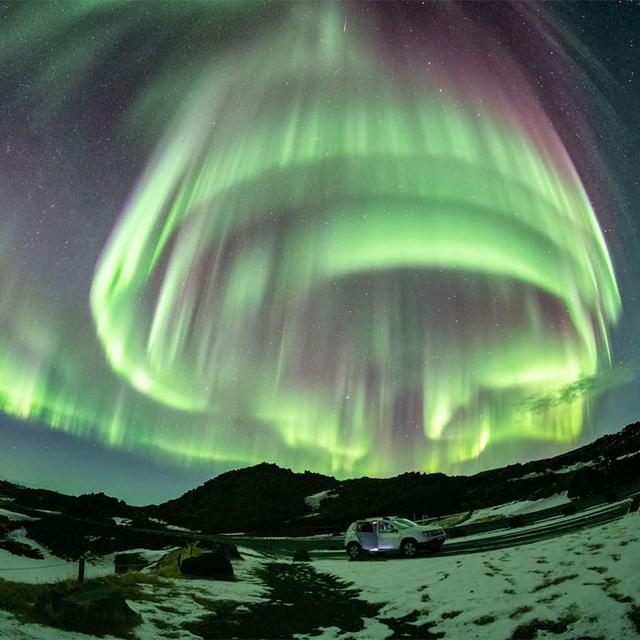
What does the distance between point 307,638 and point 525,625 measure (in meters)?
4.43

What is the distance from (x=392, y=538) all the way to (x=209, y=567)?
889 cm

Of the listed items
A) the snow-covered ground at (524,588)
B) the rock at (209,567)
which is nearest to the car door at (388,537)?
the snow-covered ground at (524,588)

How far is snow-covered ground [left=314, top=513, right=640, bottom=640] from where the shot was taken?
9.80 m

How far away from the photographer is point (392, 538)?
23.9 m

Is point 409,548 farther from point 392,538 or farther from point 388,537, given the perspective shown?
point 388,537

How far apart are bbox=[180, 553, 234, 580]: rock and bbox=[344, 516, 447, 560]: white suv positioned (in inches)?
306

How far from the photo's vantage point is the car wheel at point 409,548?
75.5 feet

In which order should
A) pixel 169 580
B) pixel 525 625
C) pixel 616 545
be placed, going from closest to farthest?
pixel 525 625, pixel 616 545, pixel 169 580

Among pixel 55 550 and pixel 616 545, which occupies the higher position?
pixel 616 545

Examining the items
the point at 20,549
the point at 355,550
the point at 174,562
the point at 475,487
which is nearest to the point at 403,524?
the point at 355,550

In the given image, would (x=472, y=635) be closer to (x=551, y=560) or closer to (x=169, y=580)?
(x=551, y=560)

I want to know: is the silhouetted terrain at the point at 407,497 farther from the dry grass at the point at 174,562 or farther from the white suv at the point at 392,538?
the dry grass at the point at 174,562

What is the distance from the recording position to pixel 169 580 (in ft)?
56.5

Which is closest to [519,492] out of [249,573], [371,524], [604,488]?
[604,488]
